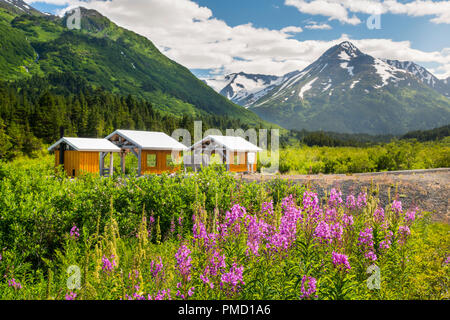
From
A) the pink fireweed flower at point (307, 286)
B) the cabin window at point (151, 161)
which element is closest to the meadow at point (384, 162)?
the cabin window at point (151, 161)

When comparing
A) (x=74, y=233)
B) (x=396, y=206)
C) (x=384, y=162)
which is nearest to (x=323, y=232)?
(x=396, y=206)

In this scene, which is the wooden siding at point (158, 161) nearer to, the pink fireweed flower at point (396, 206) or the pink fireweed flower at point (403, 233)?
the pink fireweed flower at point (396, 206)

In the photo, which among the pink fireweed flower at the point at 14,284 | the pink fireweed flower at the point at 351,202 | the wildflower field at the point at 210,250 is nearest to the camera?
the wildflower field at the point at 210,250

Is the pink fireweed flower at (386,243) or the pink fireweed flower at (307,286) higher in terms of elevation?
the pink fireweed flower at (386,243)

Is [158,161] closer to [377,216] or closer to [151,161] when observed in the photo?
[151,161]

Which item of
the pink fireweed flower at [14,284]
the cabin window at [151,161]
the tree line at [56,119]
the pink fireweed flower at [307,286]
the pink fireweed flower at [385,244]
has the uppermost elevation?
the tree line at [56,119]

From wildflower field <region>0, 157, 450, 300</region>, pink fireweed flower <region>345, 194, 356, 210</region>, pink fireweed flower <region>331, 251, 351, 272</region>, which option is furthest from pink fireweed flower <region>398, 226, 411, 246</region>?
pink fireweed flower <region>331, 251, 351, 272</region>

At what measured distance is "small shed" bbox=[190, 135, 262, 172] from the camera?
29.7m

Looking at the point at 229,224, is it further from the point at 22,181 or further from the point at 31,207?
the point at 22,181

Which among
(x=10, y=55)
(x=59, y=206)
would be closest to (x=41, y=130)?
(x=59, y=206)

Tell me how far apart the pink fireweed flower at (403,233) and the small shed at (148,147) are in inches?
933

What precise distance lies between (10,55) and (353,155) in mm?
179025

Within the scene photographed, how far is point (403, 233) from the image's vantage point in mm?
4484

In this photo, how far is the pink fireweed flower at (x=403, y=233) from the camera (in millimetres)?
4266
